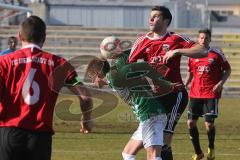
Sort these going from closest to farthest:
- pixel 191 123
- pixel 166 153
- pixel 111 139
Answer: pixel 166 153, pixel 191 123, pixel 111 139

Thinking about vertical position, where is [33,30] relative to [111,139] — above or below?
above

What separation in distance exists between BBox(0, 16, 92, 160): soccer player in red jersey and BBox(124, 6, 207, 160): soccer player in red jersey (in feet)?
9.55

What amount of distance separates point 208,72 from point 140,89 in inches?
210

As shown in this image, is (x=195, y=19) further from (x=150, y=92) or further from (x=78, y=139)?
(x=150, y=92)

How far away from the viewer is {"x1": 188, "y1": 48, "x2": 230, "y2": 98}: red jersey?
15.0 m

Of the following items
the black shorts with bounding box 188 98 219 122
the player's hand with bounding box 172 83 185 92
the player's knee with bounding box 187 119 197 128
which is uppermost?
the player's hand with bounding box 172 83 185 92

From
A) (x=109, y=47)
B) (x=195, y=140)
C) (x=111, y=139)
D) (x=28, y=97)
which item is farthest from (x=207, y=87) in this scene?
(x=28, y=97)

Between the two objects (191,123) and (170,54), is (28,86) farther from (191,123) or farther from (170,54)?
(191,123)

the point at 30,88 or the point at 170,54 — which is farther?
the point at 170,54

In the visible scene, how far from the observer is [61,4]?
188 ft

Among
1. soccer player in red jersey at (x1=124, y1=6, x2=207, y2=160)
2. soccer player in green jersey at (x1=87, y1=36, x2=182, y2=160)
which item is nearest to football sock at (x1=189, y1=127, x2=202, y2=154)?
soccer player in red jersey at (x1=124, y1=6, x2=207, y2=160)

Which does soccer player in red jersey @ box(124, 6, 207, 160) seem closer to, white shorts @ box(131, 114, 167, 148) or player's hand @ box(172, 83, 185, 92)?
player's hand @ box(172, 83, 185, 92)

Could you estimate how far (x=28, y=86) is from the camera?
7328mm

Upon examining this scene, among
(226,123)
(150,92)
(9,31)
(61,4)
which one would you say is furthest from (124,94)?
(61,4)
